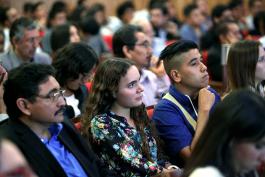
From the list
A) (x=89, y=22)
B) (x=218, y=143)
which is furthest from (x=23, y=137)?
(x=89, y=22)

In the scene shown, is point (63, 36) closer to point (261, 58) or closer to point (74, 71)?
point (74, 71)

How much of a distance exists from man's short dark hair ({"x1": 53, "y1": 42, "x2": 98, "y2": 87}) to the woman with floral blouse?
0.62 metres

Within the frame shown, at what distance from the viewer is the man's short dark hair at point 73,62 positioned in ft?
11.0

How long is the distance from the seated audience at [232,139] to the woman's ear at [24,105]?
90 centimetres

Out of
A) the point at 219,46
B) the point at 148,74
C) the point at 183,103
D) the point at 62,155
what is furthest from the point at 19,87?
the point at 219,46

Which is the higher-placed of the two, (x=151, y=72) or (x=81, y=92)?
(x=81, y=92)

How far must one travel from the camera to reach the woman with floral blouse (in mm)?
2561

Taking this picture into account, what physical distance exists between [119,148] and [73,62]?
3.19 feet

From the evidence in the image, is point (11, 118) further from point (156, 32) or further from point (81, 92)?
point (156, 32)

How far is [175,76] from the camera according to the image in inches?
119

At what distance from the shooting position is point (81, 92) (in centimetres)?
347

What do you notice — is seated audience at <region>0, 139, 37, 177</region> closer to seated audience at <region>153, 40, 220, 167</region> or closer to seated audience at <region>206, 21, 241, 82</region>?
seated audience at <region>153, 40, 220, 167</region>

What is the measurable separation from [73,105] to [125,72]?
0.73m

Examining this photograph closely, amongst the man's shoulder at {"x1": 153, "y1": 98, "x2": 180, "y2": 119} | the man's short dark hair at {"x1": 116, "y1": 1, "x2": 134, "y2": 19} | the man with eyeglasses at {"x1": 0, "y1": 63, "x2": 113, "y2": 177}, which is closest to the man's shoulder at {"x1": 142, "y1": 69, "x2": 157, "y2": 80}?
the man's shoulder at {"x1": 153, "y1": 98, "x2": 180, "y2": 119}
